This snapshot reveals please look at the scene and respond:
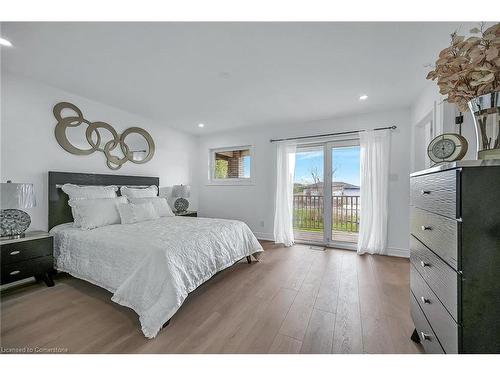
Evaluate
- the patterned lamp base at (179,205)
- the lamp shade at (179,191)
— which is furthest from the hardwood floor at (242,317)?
the lamp shade at (179,191)

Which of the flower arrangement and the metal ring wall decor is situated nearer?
the flower arrangement

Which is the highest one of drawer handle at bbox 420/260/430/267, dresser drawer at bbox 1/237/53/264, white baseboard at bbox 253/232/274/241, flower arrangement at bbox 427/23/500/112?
flower arrangement at bbox 427/23/500/112

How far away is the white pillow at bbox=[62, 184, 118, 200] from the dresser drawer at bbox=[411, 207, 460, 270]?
343 centimetres

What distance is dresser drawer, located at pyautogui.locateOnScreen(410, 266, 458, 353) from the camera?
86 cm

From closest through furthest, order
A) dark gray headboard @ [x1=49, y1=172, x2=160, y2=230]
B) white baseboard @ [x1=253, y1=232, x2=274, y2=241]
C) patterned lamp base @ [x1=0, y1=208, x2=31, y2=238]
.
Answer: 1. patterned lamp base @ [x1=0, y1=208, x2=31, y2=238]
2. dark gray headboard @ [x1=49, y1=172, x2=160, y2=230]
3. white baseboard @ [x1=253, y1=232, x2=274, y2=241]

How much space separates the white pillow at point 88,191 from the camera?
2648 millimetres

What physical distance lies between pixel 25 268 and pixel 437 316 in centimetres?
334

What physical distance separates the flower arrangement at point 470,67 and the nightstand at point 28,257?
3497 mm

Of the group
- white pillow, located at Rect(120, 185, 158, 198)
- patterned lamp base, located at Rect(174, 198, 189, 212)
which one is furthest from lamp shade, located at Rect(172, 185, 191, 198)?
white pillow, located at Rect(120, 185, 158, 198)

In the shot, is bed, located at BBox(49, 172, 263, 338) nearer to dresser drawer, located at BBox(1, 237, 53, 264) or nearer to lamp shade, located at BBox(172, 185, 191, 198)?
dresser drawer, located at BBox(1, 237, 53, 264)

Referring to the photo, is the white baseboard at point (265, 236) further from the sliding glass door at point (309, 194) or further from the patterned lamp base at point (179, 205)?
the patterned lamp base at point (179, 205)

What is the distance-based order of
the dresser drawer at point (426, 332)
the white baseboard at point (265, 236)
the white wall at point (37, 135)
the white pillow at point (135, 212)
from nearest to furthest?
the dresser drawer at point (426, 332) < the white wall at point (37, 135) < the white pillow at point (135, 212) < the white baseboard at point (265, 236)

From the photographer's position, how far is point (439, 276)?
978 millimetres
